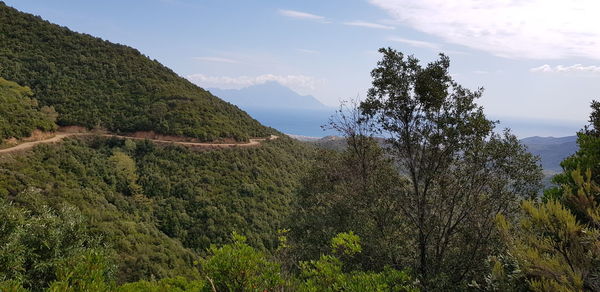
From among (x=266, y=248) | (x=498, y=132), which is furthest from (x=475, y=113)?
(x=266, y=248)

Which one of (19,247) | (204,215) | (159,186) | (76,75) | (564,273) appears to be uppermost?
(76,75)

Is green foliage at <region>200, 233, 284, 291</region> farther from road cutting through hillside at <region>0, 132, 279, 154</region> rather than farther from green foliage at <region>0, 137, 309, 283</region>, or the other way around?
road cutting through hillside at <region>0, 132, 279, 154</region>

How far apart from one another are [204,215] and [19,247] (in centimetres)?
2036

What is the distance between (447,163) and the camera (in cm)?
1009

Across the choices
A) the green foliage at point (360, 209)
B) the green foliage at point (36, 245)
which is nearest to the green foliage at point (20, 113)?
the green foliage at point (36, 245)

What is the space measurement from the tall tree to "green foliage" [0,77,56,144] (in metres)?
29.5

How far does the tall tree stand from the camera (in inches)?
368

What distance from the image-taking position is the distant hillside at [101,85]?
116ft

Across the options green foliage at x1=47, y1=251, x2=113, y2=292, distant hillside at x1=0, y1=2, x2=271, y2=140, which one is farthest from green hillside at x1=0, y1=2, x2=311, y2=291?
green foliage at x1=47, y1=251, x2=113, y2=292

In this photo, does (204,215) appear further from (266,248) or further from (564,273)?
(564,273)

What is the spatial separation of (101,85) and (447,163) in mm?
42007

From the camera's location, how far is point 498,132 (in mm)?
9695

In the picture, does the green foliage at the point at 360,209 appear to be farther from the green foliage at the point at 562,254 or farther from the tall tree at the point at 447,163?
the green foliage at the point at 562,254

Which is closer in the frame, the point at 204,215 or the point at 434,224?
the point at 434,224
